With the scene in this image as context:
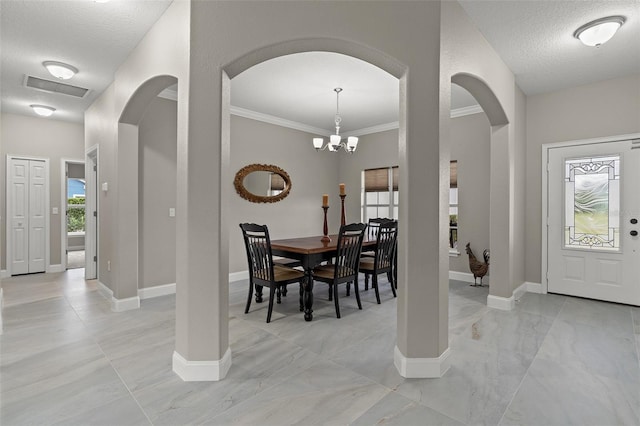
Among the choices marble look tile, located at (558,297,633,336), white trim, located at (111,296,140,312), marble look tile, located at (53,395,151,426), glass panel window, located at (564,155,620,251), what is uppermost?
glass panel window, located at (564,155,620,251)

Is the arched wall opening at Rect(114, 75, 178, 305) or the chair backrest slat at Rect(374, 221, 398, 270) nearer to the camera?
the arched wall opening at Rect(114, 75, 178, 305)

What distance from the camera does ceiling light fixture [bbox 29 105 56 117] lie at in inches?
194

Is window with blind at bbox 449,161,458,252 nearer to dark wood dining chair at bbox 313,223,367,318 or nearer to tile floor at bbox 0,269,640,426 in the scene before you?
tile floor at bbox 0,269,640,426

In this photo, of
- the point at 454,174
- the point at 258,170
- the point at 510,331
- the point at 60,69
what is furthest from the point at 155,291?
the point at 454,174

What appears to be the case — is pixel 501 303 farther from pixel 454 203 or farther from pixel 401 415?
pixel 401 415

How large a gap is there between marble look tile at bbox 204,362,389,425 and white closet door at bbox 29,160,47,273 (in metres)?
5.76

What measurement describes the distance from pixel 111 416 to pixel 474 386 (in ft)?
7.02

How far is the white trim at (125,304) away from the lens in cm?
357

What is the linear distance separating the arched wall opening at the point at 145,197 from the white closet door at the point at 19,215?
9.98ft

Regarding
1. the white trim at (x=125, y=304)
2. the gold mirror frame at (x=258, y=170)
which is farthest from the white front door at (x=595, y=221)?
the white trim at (x=125, y=304)

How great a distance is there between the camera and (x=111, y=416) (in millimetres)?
1795

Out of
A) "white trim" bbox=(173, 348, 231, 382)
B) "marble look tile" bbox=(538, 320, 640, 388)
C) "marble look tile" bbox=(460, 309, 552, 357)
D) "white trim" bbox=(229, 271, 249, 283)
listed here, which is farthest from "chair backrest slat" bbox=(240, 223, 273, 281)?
"marble look tile" bbox=(538, 320, 640, 388)

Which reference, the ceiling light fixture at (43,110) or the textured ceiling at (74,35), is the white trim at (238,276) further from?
the ceiling light fixture at (43,110)

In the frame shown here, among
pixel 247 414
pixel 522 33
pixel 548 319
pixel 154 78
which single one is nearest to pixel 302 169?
pixel 154 78
